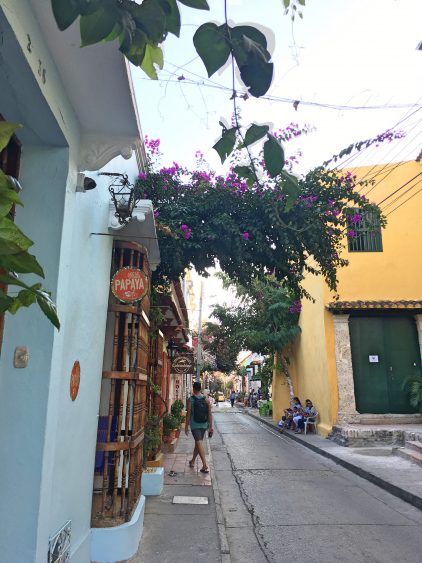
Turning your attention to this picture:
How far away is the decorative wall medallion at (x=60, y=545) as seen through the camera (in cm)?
292

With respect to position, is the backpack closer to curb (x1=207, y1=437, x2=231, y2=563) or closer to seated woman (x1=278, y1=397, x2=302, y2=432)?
curb (x1=207, y1=437, x2=231, y2=563)

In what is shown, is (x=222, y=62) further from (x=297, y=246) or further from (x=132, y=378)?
(x=297, y=246)

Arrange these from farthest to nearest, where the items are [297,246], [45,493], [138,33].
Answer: [297,246], [45,493], [138,33]

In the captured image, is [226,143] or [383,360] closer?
[226,143]

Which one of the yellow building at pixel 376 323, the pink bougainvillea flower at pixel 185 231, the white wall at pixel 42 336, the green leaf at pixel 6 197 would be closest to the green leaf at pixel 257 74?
the green leaf at pixel 6 197

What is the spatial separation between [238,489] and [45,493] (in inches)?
216

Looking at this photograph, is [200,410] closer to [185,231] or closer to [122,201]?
[185,231]

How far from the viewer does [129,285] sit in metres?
4.59

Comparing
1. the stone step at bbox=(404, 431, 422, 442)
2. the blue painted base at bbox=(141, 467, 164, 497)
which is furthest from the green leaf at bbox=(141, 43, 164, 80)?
the stone step at bbox=(404, 431, 422, 442)

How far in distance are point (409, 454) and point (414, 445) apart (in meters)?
0.53

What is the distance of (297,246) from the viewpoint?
696 cm

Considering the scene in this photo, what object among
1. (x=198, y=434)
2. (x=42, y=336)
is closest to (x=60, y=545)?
A: (x=42, y=336)

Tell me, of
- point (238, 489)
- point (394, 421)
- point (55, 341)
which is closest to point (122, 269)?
point (55, 341)

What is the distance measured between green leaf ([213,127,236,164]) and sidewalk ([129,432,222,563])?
404 centimetres
